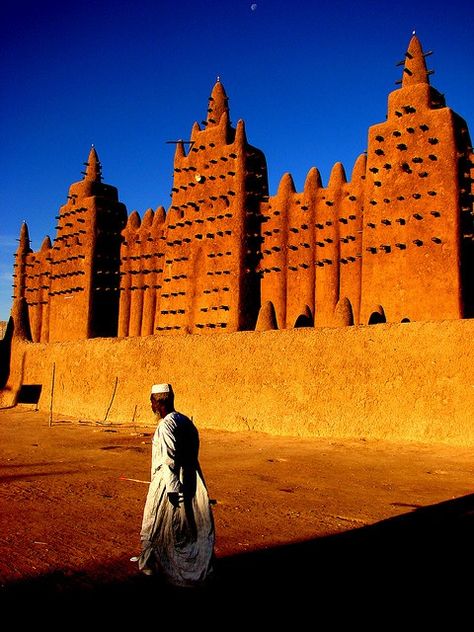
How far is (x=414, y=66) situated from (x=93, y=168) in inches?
721

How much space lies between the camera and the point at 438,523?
6.57 metres

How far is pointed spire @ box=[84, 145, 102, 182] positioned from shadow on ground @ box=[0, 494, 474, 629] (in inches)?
1158

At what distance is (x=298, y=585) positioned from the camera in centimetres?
477

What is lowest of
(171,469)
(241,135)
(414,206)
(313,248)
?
(171,469)

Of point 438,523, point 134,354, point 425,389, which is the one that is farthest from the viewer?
point 134,354

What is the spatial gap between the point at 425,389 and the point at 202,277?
46.8ft

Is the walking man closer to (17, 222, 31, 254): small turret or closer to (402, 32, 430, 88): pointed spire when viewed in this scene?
(402, 32, 430, 88): pointed spire

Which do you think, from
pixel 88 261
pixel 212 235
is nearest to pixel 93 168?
pixel 88 261

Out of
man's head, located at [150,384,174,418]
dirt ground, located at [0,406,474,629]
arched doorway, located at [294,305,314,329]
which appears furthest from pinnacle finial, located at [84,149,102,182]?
man's head, located at [150,384,174,418]

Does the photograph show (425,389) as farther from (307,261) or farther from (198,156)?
(198,156)

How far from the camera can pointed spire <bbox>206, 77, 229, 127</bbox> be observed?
88.7ft

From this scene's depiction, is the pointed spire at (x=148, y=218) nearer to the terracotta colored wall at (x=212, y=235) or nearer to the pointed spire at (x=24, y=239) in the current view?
the terracotta colored wall at (x=212, y=235)

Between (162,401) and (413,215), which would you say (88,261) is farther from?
(162,401)

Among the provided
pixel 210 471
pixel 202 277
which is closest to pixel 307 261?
pixel 202 277
